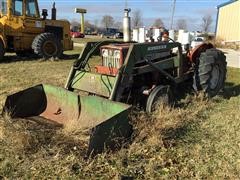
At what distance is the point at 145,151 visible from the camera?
5387mm

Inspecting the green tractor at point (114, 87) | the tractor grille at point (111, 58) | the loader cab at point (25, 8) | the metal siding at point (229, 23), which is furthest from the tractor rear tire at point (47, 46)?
the metal siding at point (229, 23)

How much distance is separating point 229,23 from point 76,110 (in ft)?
108

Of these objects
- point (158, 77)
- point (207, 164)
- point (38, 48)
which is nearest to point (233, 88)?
point (158, 77)

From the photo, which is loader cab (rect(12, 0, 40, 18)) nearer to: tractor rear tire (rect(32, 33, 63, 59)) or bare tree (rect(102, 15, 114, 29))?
tractor rear tire (rect(32, 33, 63, 59))

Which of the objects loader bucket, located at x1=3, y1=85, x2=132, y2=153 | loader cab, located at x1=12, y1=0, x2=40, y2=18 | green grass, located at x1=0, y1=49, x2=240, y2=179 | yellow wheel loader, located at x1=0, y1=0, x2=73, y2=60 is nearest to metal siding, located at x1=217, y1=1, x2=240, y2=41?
yellow wheel loader, located at x1=0, y1=0, x2=73, y2=60

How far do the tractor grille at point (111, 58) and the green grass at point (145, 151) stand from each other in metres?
0.98

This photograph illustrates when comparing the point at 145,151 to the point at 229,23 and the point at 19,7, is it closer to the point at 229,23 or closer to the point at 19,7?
the point at 19,7

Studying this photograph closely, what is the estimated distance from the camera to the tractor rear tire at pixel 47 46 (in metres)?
16.7

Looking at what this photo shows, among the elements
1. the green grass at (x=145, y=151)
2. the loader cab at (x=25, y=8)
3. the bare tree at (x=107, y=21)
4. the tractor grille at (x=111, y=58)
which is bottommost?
the bare tree at (x=107, y=21)

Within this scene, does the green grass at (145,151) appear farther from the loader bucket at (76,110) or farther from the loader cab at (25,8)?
the loader cab at (25,8)

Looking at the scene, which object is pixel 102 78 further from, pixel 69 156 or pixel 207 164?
pixel 207 164

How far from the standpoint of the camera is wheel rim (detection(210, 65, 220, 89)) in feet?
27.8

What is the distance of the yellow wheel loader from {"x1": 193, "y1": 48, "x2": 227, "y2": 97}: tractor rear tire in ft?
32.1

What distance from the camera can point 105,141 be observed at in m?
5.21
